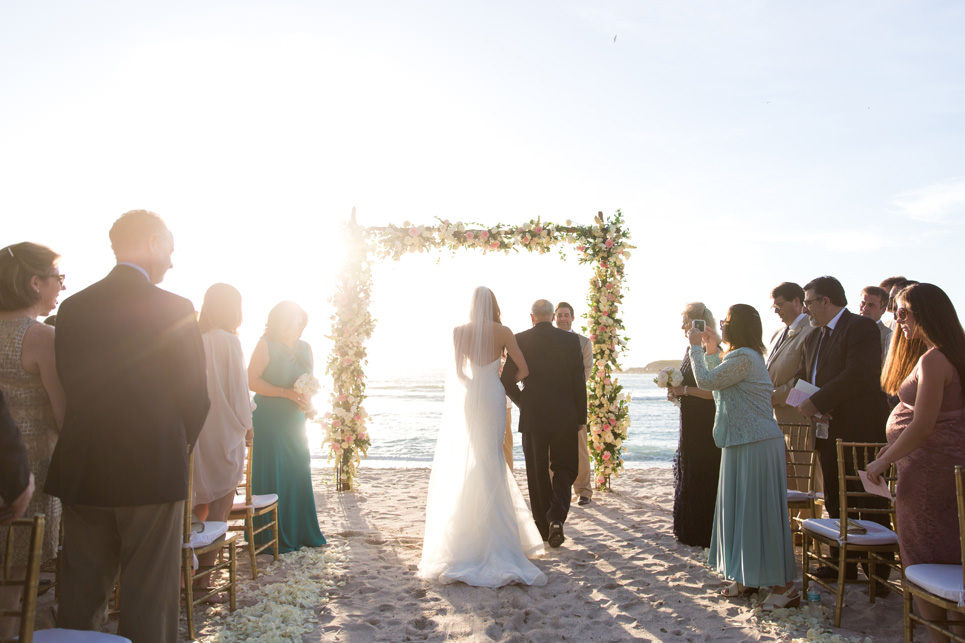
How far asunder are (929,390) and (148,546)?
152 inches

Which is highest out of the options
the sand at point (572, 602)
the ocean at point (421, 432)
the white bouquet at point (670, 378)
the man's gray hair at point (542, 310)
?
the man's gray hair at point (542, 310)

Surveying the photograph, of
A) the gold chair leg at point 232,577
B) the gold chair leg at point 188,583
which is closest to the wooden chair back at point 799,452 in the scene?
the gold chair leg at point 232,577

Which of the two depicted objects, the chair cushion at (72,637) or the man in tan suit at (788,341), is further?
the man in tan suit at (788,341)

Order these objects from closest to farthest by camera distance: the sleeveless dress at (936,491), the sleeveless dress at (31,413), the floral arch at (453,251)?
the sleeveless dress at (31,413) → the sleeveless dress at (936,491) → the floral arch at (453,251)

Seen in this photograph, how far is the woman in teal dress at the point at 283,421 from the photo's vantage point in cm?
556

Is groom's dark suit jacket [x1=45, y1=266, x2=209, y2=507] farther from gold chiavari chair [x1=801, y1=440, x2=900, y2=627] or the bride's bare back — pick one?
gold chiavari chair [x1=801, y1=440, x2=900, y2=627]

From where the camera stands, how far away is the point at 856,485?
506cm

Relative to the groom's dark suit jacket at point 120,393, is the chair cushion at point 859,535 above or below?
below

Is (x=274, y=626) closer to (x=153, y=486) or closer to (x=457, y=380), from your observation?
(x=153, y=486)

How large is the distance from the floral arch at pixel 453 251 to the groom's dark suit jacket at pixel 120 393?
6256 millimetres

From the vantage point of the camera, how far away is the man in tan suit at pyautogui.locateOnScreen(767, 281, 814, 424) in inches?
223

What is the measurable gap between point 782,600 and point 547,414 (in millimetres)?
2632

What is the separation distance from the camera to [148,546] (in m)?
2.57

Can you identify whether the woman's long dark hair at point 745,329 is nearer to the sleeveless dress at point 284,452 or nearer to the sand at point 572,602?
the sand at point 572,602
